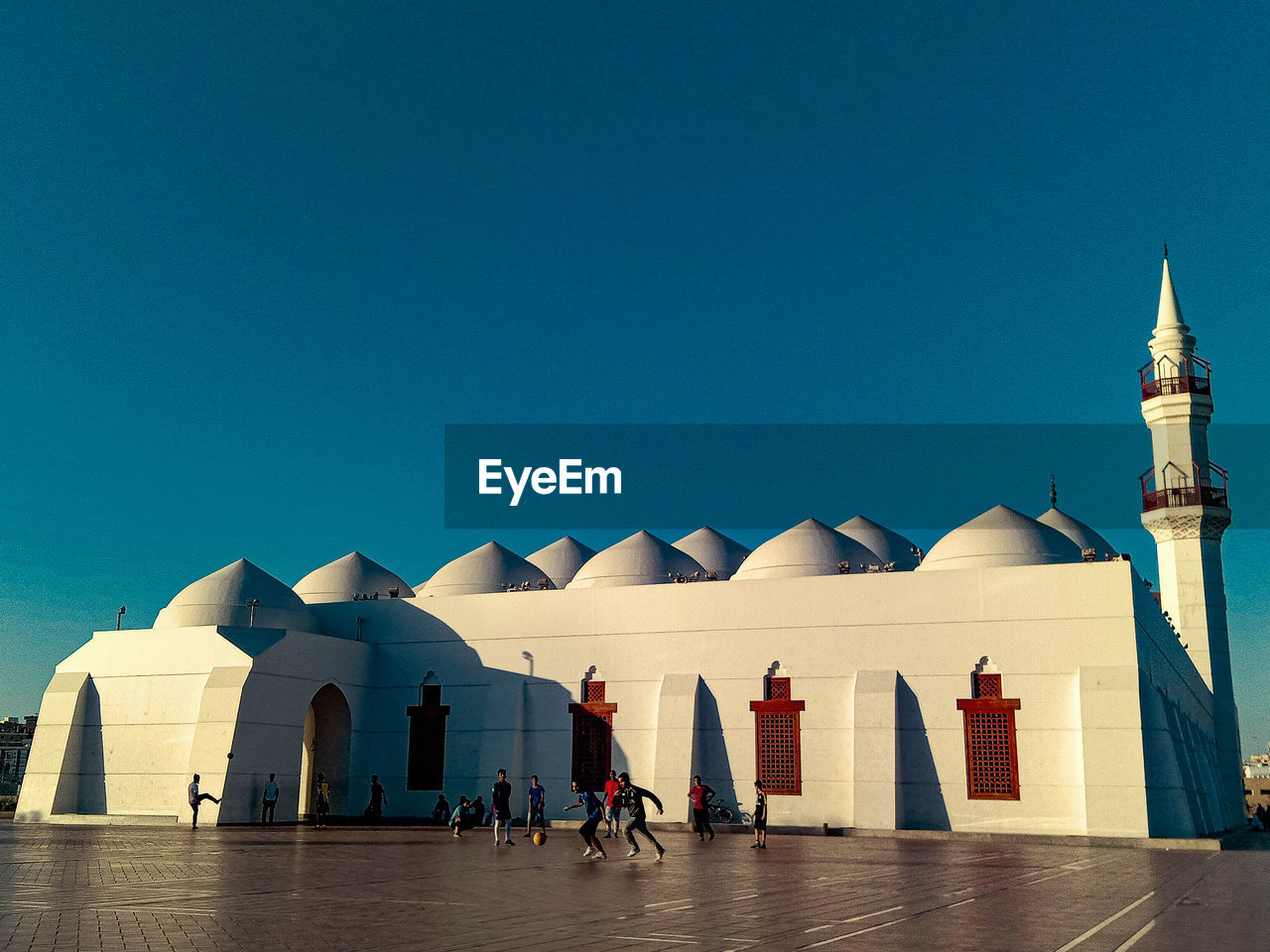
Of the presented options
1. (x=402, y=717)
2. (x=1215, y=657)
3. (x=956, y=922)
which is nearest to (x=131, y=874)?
(x=956, y=922)

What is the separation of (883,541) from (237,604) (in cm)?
2114

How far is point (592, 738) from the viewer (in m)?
31.1

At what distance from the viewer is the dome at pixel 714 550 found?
40.5 metres


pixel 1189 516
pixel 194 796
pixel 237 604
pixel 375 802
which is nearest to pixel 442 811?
pixel 375 802

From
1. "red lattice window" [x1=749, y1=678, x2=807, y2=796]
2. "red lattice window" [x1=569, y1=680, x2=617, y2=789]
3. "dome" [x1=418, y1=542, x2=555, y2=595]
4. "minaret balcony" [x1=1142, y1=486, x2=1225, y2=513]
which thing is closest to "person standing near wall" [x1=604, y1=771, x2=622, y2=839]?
"red lattice window" [x1=569, y1=680, x2=617, y2=789]

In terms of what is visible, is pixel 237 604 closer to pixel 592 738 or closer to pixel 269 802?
pixel 269 802

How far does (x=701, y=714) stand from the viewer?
29891 mm

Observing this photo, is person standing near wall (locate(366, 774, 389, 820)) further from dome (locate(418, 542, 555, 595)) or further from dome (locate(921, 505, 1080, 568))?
dome (locate(921, 505, 1080, 568))

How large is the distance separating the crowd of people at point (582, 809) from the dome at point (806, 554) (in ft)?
25.0

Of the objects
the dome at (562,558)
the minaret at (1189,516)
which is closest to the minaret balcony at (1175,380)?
the minaret at (1189,516)

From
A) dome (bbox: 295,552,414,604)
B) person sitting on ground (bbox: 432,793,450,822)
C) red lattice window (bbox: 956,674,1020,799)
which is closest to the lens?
red lattice window (bbox: 956,674,1020,799)

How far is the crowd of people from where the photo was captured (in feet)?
57.6

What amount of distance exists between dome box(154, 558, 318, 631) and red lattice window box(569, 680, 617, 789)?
9216 mm

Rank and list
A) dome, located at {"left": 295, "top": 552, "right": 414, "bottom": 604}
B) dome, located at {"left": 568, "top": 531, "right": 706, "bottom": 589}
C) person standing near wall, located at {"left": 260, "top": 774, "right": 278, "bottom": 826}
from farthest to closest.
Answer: dome, located at {"left": 295, "top": 552, "right": 414, "bottom": 604} → dome, located at {"left": 568, "top": 531, "right": 706, "bottom": 589} → person standing near wall, located at {"left": 260, "top": 774, "right": 278, "bottom": 826}
